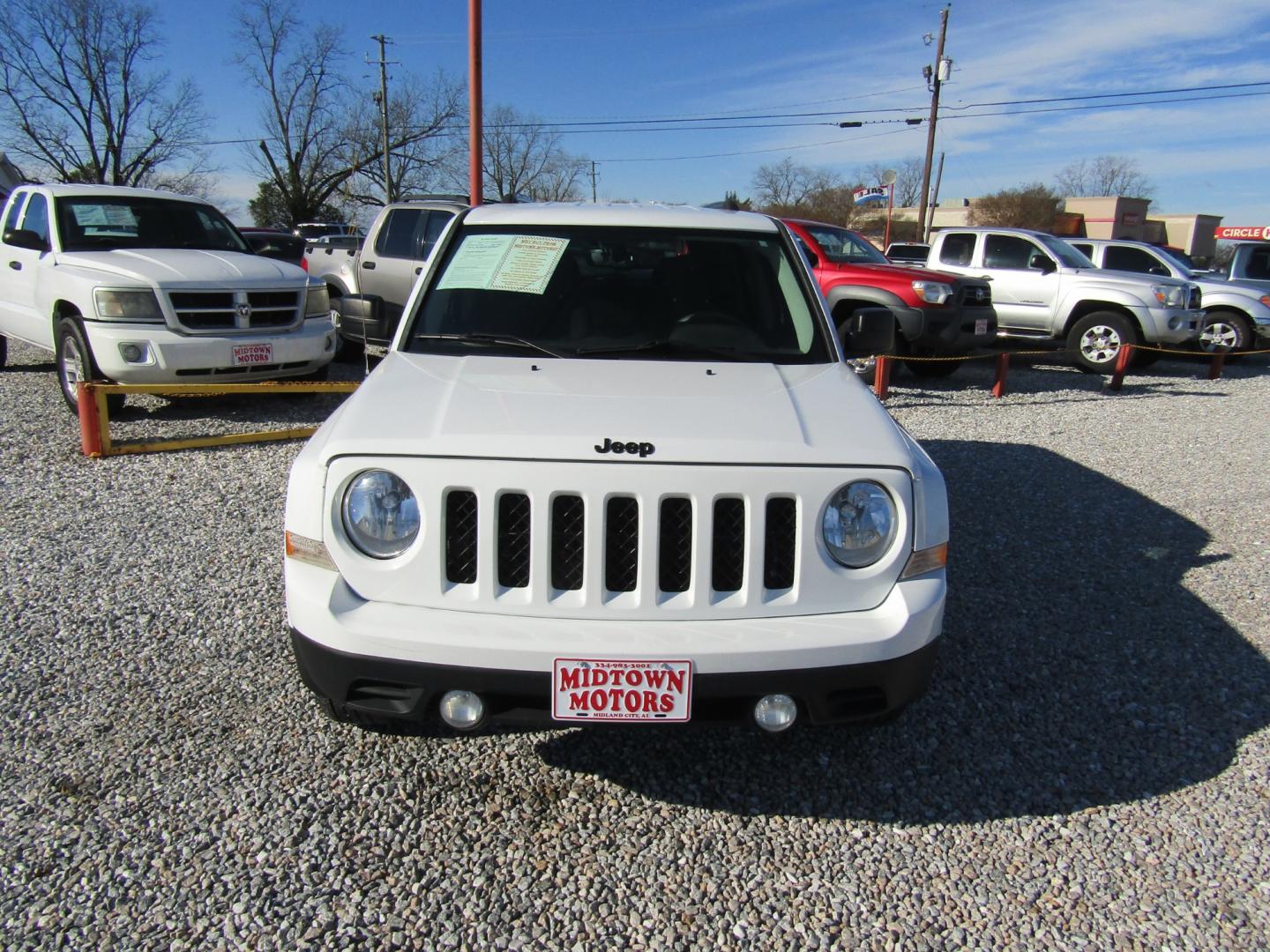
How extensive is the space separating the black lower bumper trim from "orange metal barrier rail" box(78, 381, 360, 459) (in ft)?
16.0

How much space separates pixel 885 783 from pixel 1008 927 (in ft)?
2.04

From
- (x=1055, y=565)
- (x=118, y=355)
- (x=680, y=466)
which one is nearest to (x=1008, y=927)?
(x=680, y=466)

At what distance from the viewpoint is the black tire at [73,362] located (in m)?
6.86

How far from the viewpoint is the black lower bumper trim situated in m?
2.25

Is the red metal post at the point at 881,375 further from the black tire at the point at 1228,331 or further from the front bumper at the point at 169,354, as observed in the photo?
the black tire at the point at 1228,331

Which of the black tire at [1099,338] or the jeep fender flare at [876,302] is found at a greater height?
the jeep fender flare at [876,302]

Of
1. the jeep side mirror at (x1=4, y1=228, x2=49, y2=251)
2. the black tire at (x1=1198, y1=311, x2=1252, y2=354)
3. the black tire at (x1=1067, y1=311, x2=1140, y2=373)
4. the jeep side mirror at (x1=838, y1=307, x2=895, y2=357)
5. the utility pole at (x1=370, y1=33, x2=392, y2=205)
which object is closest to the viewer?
the jeep side mirror at (x1=838, y1=307, x2=895, y2=357)

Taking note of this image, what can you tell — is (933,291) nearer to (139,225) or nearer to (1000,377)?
(1000,377)

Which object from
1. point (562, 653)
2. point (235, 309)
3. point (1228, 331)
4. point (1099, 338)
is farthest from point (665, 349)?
point (1228, 331)

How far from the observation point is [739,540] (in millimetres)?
2344

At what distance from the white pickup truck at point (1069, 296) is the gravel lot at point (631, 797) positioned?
8.26 metres

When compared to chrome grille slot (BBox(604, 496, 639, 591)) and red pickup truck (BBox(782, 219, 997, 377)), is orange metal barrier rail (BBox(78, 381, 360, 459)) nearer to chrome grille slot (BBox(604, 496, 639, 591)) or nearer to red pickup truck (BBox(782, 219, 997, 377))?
chrome grille slot (BBox(604, 496, 639, 591))

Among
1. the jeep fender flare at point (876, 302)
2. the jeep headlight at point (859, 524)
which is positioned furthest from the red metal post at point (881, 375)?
the jeep headlight at point (859, 524)

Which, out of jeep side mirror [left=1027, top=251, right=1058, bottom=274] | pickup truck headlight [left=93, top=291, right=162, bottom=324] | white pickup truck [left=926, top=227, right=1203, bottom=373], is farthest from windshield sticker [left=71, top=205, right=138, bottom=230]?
jeep side mirror [left=1027, top=251, right=1058, bottom=274]
